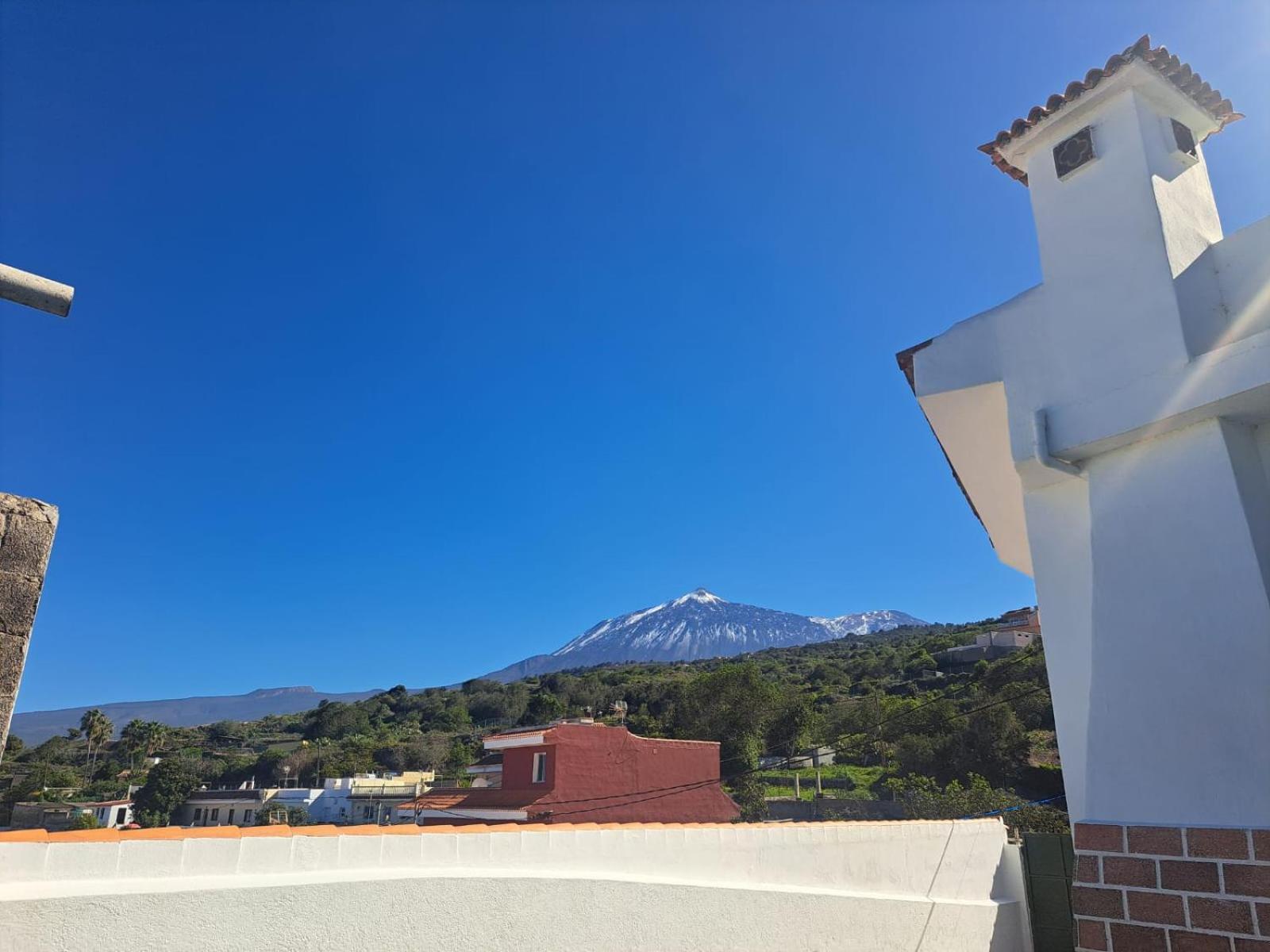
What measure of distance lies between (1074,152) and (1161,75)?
2.14 ft

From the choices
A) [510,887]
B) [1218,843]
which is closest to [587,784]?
[510,887]

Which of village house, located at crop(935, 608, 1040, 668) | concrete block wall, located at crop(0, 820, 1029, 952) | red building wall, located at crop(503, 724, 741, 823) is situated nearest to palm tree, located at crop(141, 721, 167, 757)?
red building wall, located at crop(503, 724, 741, 823)

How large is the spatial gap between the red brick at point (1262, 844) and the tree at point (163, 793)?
A: 53880 mm

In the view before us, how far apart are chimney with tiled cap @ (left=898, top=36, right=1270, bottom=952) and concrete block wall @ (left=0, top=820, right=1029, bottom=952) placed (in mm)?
1863

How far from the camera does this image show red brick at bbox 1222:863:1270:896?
393 centimetres

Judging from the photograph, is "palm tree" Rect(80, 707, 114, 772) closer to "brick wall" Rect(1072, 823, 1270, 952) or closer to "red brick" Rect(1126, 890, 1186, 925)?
"brick wall" Rect(1072, 823, 1270, 952)

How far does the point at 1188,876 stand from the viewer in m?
4.15

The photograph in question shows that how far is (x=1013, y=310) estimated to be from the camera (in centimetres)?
563

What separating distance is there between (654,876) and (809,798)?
32597 mm

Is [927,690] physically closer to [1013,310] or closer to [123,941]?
[1013,310]

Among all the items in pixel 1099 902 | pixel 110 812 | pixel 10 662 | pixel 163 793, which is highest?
pixel 10 662

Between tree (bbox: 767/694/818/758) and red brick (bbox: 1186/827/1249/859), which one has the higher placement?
tree (bbox: 767/694/818/758)

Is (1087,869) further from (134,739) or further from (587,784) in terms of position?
(134,739)

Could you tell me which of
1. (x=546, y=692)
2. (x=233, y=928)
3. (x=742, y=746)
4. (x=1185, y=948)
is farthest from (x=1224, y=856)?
(x=546, y=692)
